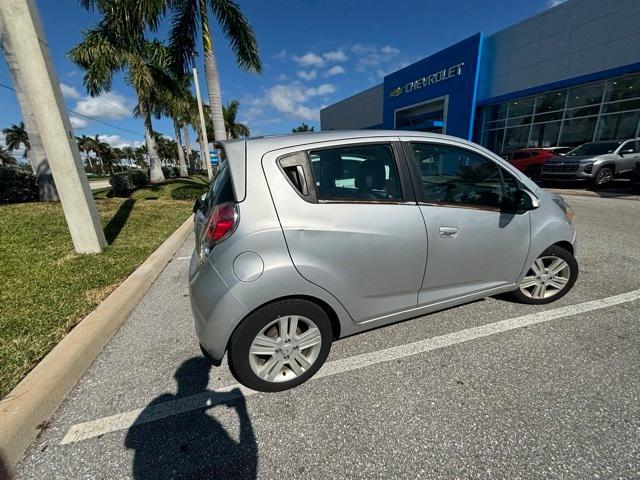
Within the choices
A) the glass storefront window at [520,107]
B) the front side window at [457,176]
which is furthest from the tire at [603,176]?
the front side window at [457,176]

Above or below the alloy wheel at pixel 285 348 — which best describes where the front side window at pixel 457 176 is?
above

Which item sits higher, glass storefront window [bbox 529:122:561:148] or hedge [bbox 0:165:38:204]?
glass storefront window [bbox 529:122:561:148]

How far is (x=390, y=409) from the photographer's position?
1.88m

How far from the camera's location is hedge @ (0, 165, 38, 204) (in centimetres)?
741

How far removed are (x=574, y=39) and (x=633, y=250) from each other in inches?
583

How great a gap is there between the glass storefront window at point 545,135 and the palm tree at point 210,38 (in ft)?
49.1

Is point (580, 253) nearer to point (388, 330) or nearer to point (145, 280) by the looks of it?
point (388, 330)

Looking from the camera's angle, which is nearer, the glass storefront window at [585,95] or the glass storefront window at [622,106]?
the glass storefront window at [622,106]

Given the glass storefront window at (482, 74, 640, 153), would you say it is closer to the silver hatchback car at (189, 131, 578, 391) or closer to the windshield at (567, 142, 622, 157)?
the windshield at (567, 142, 622, 157)

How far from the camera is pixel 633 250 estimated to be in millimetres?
4473

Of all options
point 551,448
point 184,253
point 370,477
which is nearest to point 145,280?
point 184,253

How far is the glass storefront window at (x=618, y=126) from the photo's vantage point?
41.5 feet

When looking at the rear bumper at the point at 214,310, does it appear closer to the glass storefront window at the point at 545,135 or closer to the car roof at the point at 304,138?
the car roof at the point at 304,138

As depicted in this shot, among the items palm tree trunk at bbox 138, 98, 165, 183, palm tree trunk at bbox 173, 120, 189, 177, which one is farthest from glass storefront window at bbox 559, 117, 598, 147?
palm tree trunk at bbox 173, 120, 189, 177
